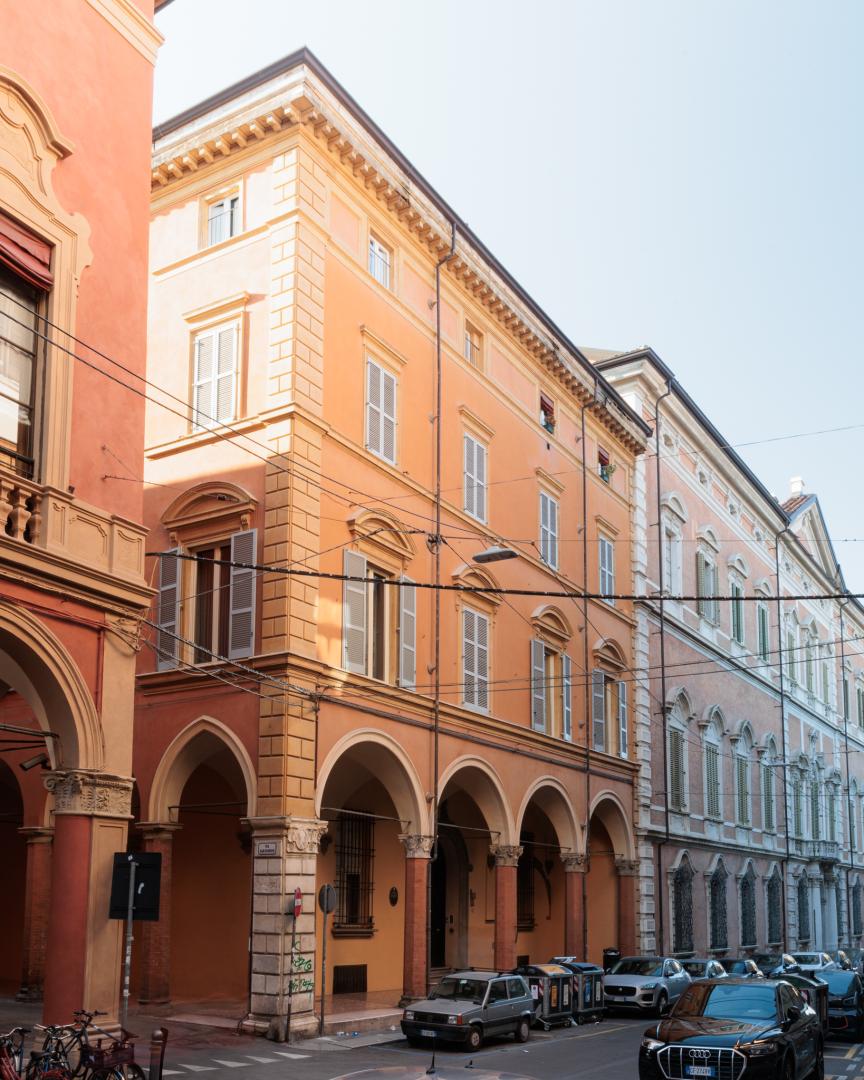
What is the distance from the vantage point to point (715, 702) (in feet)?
143

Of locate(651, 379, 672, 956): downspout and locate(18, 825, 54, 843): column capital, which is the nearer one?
locate(18, 825, 54, 843): column capital

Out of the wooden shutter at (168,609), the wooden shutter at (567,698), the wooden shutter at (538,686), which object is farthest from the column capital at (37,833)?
the wooden shutter at (567,698)

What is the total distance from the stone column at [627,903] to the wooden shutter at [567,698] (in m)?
5.30

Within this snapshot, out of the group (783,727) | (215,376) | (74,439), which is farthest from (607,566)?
(74,439)

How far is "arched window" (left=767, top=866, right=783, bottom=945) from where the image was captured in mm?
47156

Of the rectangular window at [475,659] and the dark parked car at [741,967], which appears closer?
the rectangular window at [475,659]

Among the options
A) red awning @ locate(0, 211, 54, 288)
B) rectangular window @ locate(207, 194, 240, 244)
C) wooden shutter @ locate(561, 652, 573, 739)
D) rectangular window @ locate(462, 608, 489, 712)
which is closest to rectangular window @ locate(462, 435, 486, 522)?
rectangular window @ locate(462, 608, 489, 712)

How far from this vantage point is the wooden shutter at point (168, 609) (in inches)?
903

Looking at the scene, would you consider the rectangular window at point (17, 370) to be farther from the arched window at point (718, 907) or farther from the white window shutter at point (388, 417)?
the arched window at point (718, 907)

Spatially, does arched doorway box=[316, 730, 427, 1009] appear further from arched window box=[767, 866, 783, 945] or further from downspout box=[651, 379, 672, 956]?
arched window box=[767, 866, 783, 945]

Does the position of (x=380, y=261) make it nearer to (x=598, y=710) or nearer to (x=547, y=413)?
(x=547, y=413)

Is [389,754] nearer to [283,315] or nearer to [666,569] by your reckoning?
[283,315]

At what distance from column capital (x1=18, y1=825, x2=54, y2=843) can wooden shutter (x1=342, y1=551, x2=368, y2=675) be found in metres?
6.57

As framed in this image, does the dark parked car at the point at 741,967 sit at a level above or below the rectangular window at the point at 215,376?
below
